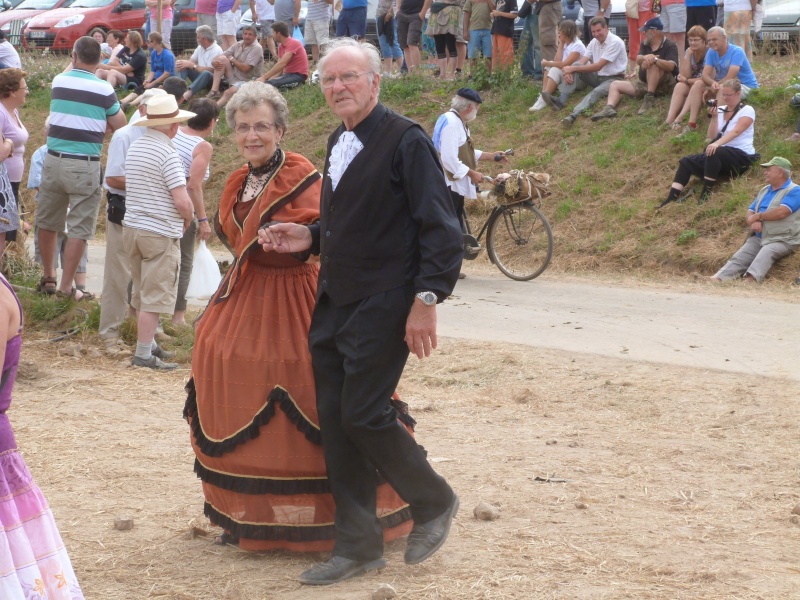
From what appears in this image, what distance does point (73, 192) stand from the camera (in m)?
9.44

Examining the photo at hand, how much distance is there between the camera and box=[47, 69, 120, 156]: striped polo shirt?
9.32 metres

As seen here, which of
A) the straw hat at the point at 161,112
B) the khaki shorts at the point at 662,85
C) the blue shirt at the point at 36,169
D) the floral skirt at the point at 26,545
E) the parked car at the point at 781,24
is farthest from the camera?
the parked car at the point at 781,24

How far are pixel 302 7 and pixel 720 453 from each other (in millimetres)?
17602

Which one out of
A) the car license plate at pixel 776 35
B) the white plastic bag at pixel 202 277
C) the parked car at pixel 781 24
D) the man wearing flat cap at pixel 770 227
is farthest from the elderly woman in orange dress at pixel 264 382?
the car license plate at pixel 776 35

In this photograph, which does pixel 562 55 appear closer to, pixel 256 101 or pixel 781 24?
pixel 781 24

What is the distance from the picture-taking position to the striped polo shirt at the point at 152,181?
783cm

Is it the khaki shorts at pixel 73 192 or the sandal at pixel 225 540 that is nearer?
the sandal at pixel 225 540

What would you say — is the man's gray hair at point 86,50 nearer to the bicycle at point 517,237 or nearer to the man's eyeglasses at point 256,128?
the bicycle at point 517,237

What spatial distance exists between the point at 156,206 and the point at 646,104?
31.2 feet

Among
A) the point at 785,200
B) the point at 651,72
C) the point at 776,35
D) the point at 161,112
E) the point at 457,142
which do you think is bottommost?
the point at 785,200

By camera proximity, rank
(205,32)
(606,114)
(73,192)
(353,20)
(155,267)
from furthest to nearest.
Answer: (205,32), (353,20), (606,114), (73,192), (155,267)

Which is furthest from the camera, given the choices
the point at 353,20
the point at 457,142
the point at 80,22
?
the point at 80,22

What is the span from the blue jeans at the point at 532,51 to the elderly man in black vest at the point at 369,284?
519 inches

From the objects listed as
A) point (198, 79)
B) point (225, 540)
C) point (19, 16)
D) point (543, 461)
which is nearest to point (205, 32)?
point (198, 79)
